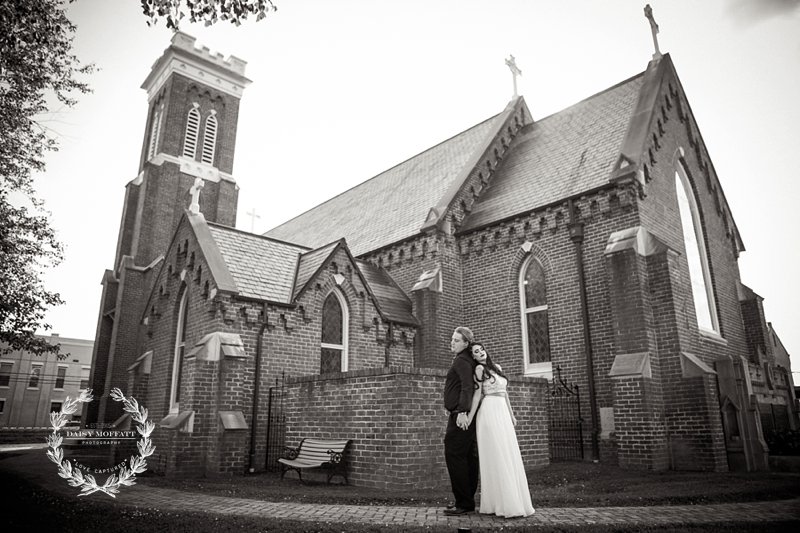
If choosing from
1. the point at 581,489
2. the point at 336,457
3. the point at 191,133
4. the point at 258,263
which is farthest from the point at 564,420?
the point at 191,133

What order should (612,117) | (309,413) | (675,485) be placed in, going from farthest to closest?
(612,117)
(309,413)
(675,485)

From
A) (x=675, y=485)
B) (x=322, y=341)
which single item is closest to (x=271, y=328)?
(x=322, y=341)

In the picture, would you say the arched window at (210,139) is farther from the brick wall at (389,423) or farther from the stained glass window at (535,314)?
the brick wall at (389,423)

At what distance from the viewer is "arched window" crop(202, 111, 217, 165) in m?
29.2

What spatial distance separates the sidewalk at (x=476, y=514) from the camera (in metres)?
6.00

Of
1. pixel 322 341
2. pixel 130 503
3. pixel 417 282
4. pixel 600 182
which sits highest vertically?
pixel 600 182

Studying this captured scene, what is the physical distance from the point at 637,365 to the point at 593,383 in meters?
1.63

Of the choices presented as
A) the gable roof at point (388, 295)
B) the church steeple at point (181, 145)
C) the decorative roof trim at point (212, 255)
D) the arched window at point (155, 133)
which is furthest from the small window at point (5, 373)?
the gable roof at point (388, 295)

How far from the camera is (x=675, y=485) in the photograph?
8.76 m

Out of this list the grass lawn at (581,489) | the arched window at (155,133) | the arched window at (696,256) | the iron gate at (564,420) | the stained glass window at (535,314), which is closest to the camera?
the grass lawn at (581,489)

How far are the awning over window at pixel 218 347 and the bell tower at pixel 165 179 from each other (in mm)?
13663

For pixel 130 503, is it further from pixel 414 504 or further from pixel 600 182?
pixel 600 182

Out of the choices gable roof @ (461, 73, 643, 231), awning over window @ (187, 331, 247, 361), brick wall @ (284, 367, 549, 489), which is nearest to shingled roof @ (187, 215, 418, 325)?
awning over window @ (187, 331, 247, 361)

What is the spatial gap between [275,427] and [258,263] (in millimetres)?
4817
